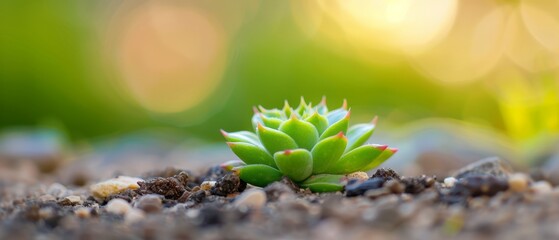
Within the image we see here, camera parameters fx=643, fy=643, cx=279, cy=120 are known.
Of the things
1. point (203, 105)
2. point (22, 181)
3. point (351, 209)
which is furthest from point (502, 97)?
point (203, 105)

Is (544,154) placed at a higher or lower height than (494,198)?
higher

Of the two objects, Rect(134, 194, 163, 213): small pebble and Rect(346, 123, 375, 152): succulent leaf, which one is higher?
Rect(346, 123, 375, 152): succulent leaf

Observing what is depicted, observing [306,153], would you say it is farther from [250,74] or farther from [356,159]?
[250,74]

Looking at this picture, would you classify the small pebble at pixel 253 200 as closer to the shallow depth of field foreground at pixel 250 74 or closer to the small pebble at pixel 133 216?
the small pebble at pixel 133 216

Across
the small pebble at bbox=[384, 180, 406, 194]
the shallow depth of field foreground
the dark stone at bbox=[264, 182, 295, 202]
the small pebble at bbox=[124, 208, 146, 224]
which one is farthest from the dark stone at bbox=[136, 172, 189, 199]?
the shallow depth of field foreground

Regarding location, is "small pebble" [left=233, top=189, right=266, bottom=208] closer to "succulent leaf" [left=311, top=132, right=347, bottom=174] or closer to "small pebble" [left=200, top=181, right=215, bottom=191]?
"succulent leaf" [left=311, top=132, right=347, bottom=174]

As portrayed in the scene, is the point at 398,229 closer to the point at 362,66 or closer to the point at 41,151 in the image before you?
the point at 41,151

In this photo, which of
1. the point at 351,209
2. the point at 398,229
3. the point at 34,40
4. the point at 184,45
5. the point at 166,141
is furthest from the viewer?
the point at 184,45

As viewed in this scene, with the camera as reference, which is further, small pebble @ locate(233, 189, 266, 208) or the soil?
small pebble @ locate(233, 189, 266, 208)
